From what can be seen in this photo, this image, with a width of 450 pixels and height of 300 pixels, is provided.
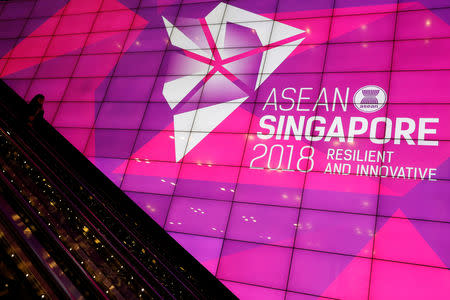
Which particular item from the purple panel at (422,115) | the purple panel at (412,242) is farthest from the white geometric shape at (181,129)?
the purple panel at (412,242)

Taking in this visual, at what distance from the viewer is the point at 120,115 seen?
9.52 meters

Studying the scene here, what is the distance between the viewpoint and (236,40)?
9.37 meters

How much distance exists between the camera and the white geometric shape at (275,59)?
8.78m

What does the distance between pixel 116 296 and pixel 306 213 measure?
4.81 m

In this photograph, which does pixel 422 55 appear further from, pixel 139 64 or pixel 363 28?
pixel 139 64

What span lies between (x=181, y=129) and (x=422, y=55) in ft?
16.0

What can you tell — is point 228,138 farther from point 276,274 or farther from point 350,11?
point 350,11

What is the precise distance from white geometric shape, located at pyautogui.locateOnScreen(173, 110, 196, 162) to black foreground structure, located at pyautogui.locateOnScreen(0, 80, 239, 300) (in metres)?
3.06

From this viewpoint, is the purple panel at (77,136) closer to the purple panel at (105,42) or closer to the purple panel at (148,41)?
the purple panel at (105,42)

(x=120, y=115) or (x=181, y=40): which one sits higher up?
(x=181, y=40)

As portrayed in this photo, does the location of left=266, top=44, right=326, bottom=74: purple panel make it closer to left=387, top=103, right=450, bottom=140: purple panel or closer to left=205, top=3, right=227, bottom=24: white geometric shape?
left=387, top=103, right=450, bottom=140: purple panel

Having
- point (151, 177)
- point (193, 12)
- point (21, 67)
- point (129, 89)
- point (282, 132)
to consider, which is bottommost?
point (151, 177)

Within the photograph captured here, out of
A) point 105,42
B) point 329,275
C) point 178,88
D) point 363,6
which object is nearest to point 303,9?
point 363,6

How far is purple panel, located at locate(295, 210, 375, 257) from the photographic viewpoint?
6.98m
